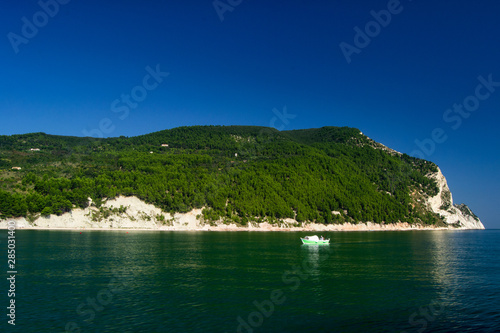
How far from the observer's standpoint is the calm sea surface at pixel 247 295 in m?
24.0

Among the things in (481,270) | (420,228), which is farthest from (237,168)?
(481,270)

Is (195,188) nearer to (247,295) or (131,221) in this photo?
(131,221)

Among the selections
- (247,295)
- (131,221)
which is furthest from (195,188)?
(247,295)

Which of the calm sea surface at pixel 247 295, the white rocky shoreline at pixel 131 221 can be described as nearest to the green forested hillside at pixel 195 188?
the white rocky shoreline at pixel 131 221

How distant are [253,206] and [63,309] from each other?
129m

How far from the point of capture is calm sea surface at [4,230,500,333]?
2400 cm

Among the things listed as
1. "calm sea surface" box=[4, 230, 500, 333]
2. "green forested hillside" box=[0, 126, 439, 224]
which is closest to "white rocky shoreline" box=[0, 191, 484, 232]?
"green forested hillside" box=[0, 126, 439, 224]

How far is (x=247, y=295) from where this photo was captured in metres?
31.5

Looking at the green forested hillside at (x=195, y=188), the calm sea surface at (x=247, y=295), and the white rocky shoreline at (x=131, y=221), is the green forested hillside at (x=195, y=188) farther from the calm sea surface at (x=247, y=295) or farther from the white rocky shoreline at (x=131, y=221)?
the calm sea surface at (x=247, y=295)

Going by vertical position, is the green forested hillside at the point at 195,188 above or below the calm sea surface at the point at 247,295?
above

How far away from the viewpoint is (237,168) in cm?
18700

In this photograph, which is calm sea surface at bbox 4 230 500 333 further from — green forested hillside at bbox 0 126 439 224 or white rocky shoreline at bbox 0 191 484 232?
green forested hillside at bbox 0 126 439 224

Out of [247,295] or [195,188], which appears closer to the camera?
[247,295]

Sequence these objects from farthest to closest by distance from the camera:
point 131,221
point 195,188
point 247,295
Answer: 1. point 195,188
2. point 131,221
3. point 247,295
